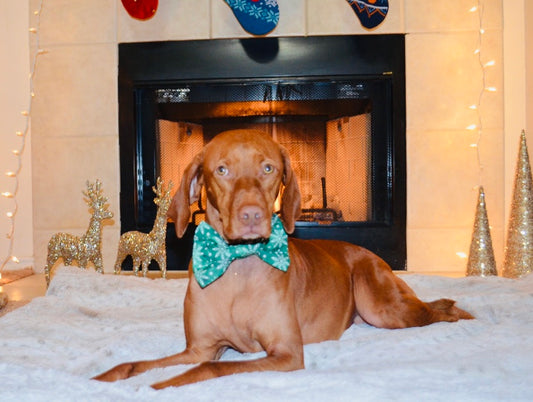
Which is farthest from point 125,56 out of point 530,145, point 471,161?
point 530,145

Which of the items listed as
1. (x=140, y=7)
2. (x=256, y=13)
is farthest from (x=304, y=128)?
(x=140, y=7)

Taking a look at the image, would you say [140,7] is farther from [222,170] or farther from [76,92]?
[222,170]

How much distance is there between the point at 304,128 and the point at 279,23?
0.74 m

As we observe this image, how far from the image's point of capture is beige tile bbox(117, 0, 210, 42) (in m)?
4.15

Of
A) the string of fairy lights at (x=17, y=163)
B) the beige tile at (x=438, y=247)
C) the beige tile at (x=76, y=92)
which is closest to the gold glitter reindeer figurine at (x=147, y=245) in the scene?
the beige tile at (x=76, y=92)

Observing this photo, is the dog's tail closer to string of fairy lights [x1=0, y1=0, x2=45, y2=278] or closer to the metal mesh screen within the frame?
the metal mesh screen

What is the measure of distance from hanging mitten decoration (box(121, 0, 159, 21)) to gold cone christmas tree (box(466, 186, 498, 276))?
2479 mm

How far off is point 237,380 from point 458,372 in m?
0.55

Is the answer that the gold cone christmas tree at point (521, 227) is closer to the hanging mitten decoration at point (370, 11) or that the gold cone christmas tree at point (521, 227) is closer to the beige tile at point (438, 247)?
the beige tile at point (438, 247)

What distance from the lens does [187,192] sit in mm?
1797

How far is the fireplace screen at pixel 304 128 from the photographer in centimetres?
419

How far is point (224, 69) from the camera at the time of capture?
4164 mm

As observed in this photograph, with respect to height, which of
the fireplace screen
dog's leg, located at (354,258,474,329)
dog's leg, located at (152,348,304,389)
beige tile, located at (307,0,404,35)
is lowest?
dog's leg, located at (152,348,304,389)

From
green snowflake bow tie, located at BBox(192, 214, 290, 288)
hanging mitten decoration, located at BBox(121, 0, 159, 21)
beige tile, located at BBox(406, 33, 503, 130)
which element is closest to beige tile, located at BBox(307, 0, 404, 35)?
beige tile, located at BBox(406, 33, 503, 130)
